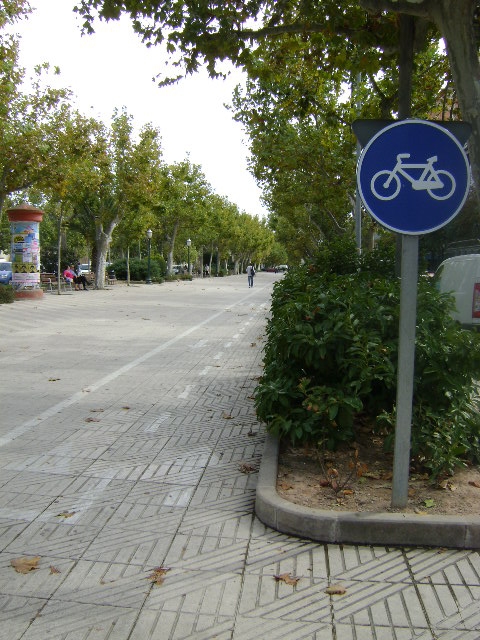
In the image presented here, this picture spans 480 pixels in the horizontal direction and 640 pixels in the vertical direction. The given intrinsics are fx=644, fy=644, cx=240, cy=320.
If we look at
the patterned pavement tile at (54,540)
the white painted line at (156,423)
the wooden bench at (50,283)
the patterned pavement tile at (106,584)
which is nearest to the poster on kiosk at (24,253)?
the wooden bench at (50,283)

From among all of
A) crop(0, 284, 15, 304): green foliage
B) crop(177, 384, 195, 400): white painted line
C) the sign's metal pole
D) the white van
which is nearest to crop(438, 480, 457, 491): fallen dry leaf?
the sign's metal pole

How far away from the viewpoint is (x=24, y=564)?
3.63m

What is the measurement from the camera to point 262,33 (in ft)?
25.7

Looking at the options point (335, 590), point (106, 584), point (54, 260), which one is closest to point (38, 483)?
point (106, 584)

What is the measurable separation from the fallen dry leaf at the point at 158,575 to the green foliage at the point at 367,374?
5.48 ft

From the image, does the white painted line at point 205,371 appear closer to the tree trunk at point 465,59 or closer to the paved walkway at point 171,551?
the paved walkway at point 171,551

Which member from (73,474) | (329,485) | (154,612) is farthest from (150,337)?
(154,612)

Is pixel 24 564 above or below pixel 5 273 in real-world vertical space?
below

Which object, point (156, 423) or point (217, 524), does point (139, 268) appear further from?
point (217, 524)

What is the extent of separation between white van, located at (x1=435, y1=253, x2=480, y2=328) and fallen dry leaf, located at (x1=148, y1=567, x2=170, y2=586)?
27.4 feet

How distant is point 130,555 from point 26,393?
Result: 5219mm

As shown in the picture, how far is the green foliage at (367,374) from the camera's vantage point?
4691mm

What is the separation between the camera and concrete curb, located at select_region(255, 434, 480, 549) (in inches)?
150

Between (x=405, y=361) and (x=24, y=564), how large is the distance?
8.40 ft
